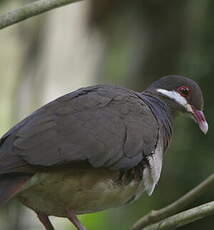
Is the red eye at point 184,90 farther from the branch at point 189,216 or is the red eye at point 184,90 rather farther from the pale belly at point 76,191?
the branch at point 189,216

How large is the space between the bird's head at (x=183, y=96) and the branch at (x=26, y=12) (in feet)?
4.80

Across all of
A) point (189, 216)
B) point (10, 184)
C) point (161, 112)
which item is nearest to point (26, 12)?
point (10, 184)

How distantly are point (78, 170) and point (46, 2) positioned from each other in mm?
1081

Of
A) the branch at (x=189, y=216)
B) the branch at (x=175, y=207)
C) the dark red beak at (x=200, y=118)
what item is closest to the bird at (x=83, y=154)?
the branch at (x=175, y=207)

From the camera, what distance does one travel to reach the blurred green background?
750 centimetres

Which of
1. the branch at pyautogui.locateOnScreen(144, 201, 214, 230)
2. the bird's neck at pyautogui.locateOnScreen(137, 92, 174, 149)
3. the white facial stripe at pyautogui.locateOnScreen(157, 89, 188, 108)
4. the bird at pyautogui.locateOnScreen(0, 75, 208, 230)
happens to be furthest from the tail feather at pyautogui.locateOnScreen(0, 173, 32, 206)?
the white facial stripe at pyautogui.locateOnScreen(157, 89, 188, 108)

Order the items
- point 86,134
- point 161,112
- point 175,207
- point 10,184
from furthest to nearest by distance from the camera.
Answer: point 161,112 < point 175,207 < point 86,134 < point 10,184

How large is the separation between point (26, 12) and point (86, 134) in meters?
0.86

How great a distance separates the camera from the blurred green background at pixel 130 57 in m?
7.50

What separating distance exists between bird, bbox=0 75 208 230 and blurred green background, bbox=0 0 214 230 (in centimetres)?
234

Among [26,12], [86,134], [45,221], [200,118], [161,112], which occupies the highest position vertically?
[26,12]

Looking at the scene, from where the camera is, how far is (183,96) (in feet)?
18.7

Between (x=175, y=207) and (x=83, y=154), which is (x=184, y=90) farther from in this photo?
(x=83, y=154)

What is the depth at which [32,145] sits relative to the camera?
448cm
